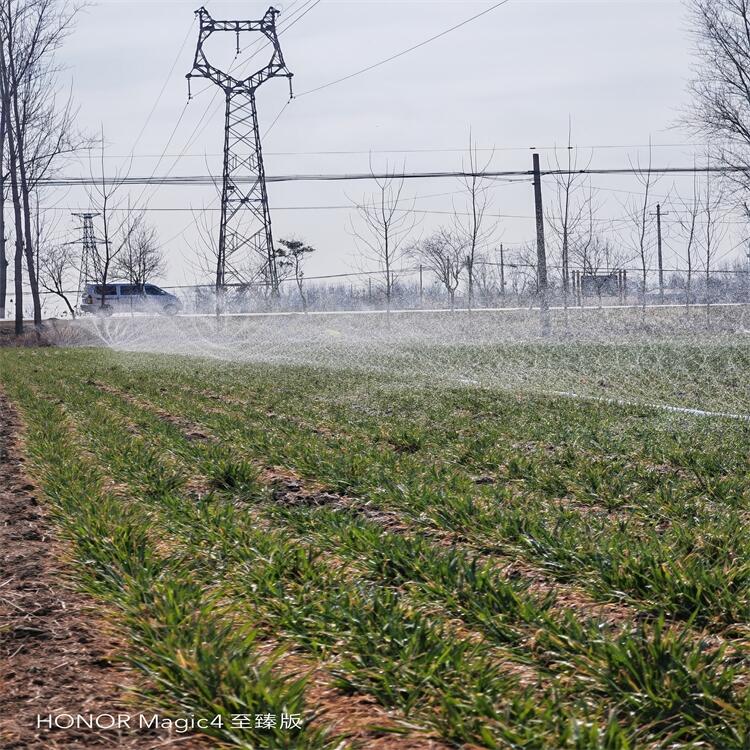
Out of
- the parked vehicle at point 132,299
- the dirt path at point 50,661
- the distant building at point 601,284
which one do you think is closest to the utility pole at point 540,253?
the distant building at point 601,284

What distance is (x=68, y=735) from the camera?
2152 millimetres

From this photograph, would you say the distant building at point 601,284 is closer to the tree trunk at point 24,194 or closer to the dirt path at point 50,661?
the tree trunk at point 24,194

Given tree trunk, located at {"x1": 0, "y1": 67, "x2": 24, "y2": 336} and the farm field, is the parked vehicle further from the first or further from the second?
the farm field

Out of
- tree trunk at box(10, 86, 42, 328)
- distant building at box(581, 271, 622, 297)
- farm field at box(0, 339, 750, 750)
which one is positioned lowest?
farm field at box(0, 339, 750, 750)

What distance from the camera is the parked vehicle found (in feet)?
146

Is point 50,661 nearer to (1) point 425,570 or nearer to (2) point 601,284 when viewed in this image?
(1) point 425,570

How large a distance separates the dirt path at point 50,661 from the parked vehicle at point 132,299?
4118 centimetres

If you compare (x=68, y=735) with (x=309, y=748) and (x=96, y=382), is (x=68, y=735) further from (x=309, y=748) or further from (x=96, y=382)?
(x=96, y=382)

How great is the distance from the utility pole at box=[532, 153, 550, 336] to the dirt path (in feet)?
66.1

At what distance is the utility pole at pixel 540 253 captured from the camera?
2331 centimetres

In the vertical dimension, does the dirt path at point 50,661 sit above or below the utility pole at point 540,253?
below

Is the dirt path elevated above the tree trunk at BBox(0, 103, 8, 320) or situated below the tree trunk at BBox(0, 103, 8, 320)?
below

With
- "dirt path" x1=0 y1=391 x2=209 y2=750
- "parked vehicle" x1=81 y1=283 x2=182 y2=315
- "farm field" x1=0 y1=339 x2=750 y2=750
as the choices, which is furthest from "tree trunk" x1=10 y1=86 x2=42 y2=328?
"dirt path" x1=0 y1=391 x2=209 y2=750

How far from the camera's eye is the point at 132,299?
4422cm
